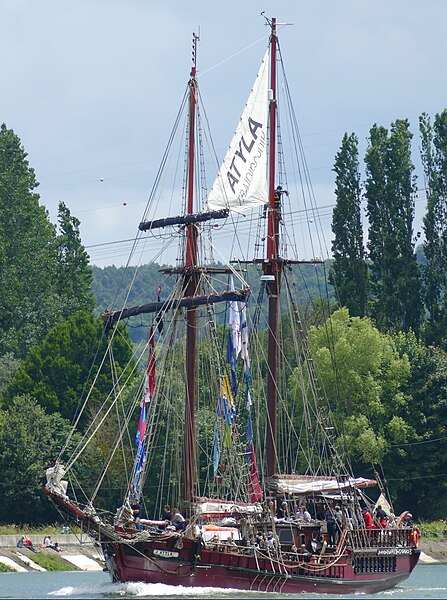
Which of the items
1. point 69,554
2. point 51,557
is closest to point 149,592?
point 51,557

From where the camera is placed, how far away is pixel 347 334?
11325 centimetres

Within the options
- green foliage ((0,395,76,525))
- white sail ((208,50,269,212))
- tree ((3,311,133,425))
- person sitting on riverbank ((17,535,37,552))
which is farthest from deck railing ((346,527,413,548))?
tree ((3,311,133,425))

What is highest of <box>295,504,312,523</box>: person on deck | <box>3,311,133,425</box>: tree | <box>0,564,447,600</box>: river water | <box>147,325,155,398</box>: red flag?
<box>3,311,133,425</box>: tree

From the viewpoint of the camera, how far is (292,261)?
3191 inches

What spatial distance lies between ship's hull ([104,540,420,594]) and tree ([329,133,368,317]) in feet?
176

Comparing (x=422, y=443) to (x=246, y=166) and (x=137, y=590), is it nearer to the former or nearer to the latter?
(x=246, y=166)

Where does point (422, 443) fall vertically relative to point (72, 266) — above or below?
below

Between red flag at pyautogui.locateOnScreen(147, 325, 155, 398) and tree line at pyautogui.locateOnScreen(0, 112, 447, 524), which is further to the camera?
tree line at pyautogui.locateOnScreen(0, 112, 447, 524)

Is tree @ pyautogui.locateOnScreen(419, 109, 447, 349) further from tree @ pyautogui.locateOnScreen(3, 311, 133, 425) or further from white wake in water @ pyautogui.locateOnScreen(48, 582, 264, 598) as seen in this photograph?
white wake in water @ pyautogui.locateOnScreen(48, 582, 264, 598)

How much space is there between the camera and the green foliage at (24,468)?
111062mm

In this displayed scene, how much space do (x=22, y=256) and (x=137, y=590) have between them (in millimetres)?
83151

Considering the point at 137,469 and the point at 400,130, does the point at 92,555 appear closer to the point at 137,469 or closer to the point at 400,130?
the point at 137,469

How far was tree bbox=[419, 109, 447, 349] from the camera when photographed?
120000 millimetres

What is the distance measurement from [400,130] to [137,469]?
197 ft
